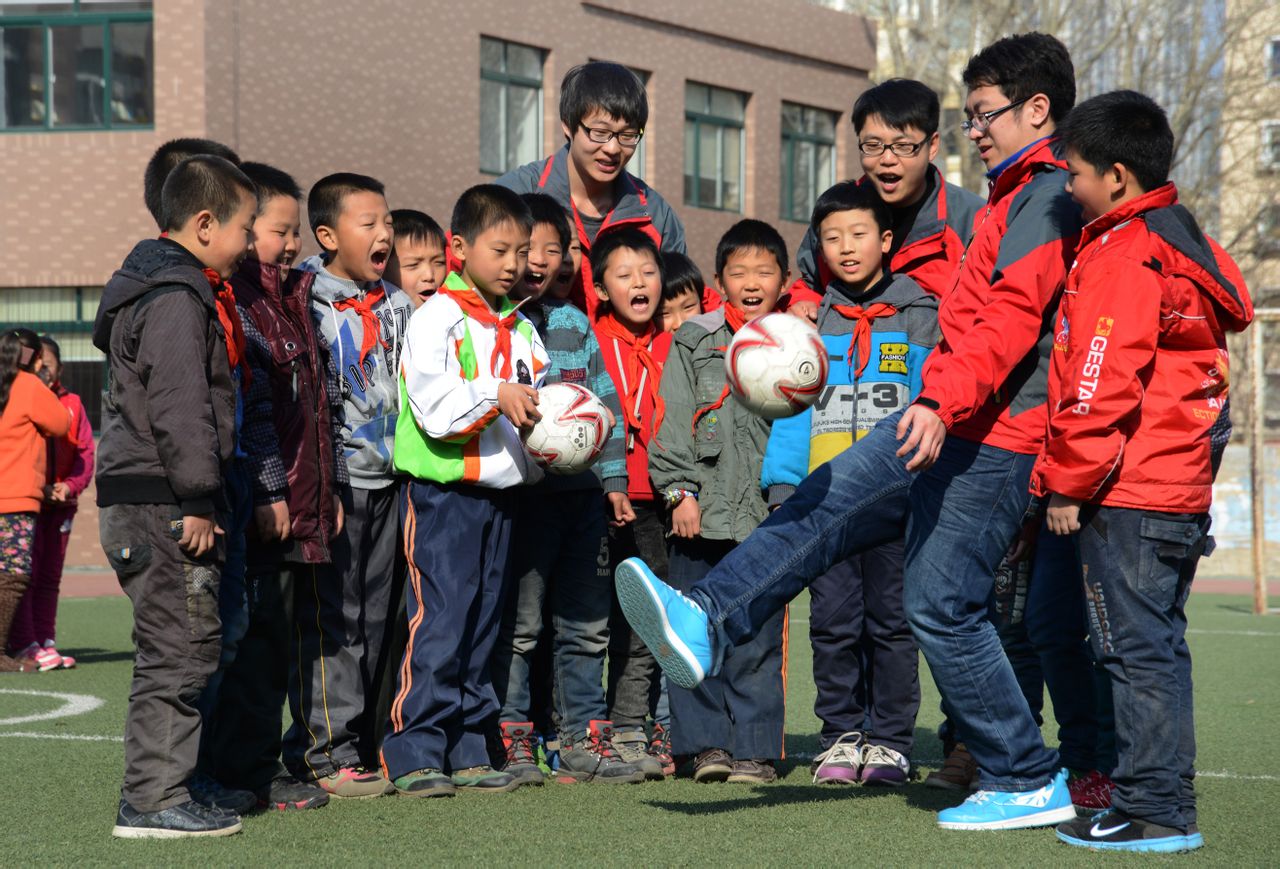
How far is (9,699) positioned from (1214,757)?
19.8 ft

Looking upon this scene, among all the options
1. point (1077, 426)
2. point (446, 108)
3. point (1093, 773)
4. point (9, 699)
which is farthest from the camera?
point (446, 108)

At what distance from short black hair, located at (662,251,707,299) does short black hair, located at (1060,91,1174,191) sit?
2331 millimetres

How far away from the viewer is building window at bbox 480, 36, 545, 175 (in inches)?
932

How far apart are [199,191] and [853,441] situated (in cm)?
250

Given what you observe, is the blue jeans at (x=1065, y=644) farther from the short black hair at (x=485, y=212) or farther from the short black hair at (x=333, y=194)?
the short black hair at (x=333, y=194)

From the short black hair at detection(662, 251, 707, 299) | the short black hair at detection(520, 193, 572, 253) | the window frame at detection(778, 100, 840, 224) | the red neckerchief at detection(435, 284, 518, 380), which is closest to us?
the red neckerchief at detection(435, 284, 518, 380)

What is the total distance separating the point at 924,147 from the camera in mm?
5855

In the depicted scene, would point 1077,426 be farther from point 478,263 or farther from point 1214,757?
point 1214,757

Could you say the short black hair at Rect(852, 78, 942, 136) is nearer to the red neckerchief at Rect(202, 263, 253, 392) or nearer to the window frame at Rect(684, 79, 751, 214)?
the red neckerchief at Rect(202, 263, 253, 392)

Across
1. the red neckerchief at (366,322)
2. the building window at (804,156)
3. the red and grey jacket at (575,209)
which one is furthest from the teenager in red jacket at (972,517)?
the building window at (804,156)

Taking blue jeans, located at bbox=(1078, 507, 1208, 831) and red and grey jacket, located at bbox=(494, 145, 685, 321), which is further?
red and grey jacket, located at bbox=(494, 145, 685, 321)

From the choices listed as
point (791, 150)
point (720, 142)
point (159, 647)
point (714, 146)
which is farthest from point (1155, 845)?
point (791, 150)

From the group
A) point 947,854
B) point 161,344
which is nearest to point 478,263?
point 161,344

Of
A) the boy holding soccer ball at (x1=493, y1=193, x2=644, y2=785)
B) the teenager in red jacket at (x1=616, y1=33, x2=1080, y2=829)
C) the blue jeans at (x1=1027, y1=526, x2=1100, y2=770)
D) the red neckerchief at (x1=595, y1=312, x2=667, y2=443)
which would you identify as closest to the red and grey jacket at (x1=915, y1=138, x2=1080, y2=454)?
the teenager in red jacket at (x1=616, y1=33, x2=1080, y2=829)
